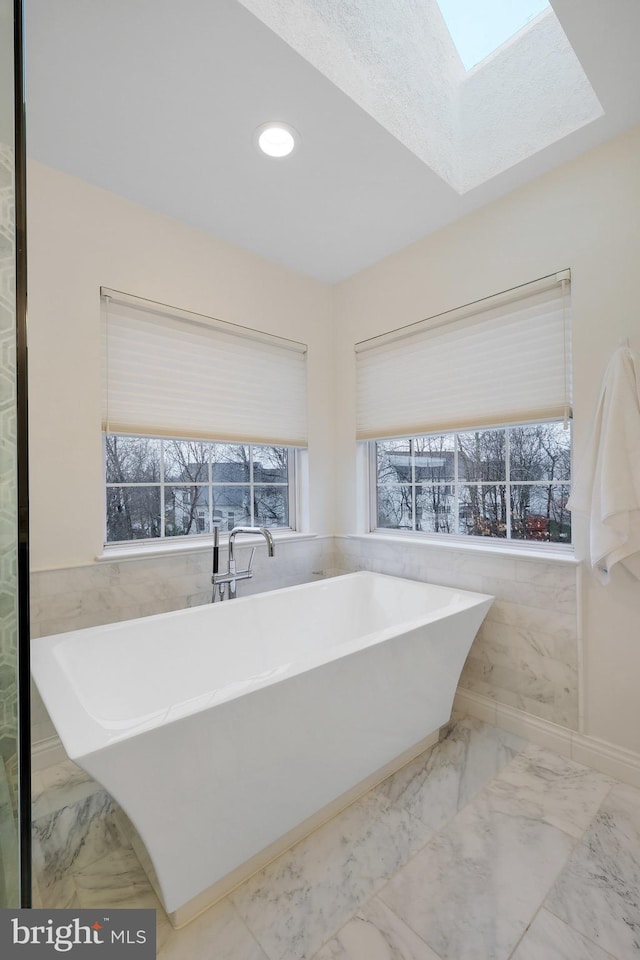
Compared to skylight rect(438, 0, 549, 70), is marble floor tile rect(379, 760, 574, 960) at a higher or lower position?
lower

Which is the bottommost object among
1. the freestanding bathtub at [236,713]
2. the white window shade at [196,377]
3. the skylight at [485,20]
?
the freestanding bathtub at [236,713]

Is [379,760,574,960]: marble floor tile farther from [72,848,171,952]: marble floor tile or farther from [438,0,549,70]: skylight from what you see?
[438,0,549,70]: skylight

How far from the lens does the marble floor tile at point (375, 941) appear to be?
1.17 meters

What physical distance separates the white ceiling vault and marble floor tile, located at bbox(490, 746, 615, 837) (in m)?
2.74

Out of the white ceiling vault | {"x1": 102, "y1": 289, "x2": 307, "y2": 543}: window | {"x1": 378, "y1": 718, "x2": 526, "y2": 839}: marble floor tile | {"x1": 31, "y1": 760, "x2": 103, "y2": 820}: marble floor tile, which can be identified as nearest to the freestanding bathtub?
{"x1": 378, "y1": 718, "x2": 526, "y2": 839}: marble floor tile

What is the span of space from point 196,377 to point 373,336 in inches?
47.0

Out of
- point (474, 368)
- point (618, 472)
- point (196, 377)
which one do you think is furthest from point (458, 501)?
point (196, 377)

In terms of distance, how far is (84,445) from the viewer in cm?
209

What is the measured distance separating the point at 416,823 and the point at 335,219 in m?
2.83

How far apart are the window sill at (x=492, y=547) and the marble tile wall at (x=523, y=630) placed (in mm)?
16

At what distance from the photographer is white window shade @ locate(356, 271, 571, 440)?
2119 mm

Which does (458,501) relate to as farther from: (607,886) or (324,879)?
(324,879)

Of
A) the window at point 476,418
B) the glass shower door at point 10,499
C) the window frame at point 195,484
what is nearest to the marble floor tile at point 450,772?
the window at point 476,418

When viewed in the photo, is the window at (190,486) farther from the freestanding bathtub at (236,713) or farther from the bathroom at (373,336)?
the freestanding bathtub at (236,713)
